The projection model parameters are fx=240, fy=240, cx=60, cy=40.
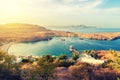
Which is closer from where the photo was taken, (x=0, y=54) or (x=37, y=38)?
(x=0, y=54)

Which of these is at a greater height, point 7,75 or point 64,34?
point 7,75

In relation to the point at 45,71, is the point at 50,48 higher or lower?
lower

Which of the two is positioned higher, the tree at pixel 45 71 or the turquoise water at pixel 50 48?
the tree at pixel 45 71

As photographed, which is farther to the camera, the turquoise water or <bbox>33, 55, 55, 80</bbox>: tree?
the turquoise water

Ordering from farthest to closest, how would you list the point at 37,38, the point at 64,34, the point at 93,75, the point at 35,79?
the point at 64,34, the point at 37,38, the point at 93,75, the point at 35,79

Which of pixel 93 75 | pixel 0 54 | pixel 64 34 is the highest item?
pixel 0 54

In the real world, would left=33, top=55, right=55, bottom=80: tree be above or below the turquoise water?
above

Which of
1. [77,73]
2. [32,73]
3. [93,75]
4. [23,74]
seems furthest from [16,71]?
[93,75]

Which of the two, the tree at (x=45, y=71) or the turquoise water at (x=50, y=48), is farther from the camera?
the turquoise water at (x=50, y=48)

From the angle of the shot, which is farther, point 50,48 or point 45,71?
point 50,48

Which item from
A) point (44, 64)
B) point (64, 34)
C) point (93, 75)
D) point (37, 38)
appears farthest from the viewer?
point (64, 34)

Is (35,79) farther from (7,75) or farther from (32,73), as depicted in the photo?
(7,75)
